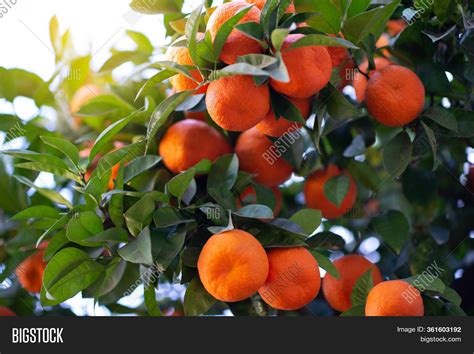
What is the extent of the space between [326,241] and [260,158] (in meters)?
0.24

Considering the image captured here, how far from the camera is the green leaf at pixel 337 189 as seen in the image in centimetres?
160

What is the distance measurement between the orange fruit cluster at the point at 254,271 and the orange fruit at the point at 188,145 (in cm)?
31

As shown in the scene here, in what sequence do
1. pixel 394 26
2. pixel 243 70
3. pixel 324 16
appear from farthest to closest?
pixel 394 26, pixel 324 16, pixel 243 70

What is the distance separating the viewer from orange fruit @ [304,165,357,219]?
1.68 meters

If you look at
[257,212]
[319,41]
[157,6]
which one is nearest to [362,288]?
[257,212]

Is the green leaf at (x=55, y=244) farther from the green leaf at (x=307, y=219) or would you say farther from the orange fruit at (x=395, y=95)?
the orange fruit at (x=395, y=95)

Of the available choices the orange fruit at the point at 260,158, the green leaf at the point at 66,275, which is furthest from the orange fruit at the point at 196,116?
the green leaf at the point at 66,275

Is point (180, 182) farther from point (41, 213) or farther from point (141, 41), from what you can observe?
point (141, 41)

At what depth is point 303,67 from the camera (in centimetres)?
118

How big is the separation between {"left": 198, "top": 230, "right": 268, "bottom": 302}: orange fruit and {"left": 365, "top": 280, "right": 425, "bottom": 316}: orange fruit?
0.76ft

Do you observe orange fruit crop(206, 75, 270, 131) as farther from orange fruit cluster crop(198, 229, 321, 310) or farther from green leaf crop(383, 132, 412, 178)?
green leaf crop(383, 132, 412, 178)

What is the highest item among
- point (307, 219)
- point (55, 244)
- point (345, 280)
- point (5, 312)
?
point (307, 219)

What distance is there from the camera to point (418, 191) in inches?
67.7

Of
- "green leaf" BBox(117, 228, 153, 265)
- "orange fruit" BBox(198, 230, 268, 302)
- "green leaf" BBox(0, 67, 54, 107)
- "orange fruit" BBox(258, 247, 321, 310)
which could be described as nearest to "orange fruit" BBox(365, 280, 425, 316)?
"orange fruit" BBox(258, 247, 321, 310)
